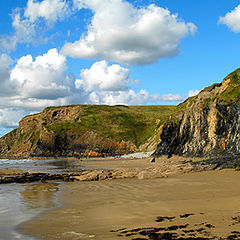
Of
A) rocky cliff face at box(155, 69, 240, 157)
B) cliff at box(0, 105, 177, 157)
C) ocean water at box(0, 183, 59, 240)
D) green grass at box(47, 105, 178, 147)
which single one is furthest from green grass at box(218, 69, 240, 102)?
green grass at box(47, 105, 178, 147)

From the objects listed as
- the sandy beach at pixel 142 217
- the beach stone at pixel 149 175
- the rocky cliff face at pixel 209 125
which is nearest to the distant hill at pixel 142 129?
the rocky cliff face at pixel 209 125

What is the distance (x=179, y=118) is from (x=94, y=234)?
171 feet

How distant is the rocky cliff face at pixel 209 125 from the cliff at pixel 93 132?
105 feet

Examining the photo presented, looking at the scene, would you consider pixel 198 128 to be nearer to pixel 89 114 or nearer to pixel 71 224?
pixel 71 224

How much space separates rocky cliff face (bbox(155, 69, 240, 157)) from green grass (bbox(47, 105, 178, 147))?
49883 millimetres

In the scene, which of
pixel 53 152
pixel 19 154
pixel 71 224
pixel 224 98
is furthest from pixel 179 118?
pixel 19 154

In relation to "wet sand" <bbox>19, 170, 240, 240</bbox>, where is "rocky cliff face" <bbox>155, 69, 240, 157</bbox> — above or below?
above

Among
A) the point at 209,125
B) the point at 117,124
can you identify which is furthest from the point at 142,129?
the point at 209,125

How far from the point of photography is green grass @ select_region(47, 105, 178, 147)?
116m

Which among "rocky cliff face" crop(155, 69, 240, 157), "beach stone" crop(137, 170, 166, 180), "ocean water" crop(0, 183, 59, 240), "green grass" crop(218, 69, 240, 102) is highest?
"green grass" crop(218, 69, 240, 102)

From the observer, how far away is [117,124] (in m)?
125

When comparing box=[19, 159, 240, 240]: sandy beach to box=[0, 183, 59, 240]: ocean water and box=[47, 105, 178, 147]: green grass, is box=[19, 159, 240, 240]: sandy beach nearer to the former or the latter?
box=[0, 183, 59, 240]: ocean water

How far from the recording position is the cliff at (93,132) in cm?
11100

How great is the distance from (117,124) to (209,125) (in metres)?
78.5
